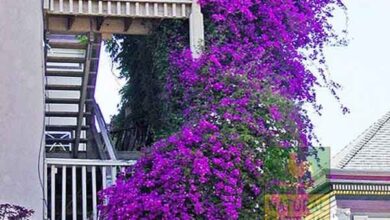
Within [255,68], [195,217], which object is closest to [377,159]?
[255,68]

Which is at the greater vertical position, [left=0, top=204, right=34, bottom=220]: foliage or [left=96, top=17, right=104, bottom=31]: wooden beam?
[left=96, top=17, right=104, bottom=31]: wooden beam

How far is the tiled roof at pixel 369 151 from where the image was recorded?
500 inches

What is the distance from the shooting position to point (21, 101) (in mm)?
8000

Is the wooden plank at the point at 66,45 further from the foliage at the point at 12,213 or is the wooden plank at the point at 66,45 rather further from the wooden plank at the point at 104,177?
A: the foliage at the point at 12,213

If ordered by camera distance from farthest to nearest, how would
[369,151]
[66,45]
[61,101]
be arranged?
[369,151] < [61,101] < [66,45]

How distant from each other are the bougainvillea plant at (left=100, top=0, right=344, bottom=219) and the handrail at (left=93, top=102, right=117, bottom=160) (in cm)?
127

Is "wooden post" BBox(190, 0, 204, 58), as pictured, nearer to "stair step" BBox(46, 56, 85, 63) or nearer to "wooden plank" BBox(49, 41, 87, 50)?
"wooden plank" BBox(49, 41, 87, 50)

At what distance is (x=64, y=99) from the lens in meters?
10.8

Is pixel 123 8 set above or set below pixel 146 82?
above

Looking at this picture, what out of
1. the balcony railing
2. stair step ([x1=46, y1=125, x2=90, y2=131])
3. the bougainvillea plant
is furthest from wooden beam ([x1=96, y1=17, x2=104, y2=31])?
stair step ([x1=46, y1=125, x2=90, y2=131])

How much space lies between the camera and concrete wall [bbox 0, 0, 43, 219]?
7.75 m

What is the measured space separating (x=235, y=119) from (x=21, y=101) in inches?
87.0

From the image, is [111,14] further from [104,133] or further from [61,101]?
[61,101]

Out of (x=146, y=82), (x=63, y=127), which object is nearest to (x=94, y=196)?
(x=146, y=82)
